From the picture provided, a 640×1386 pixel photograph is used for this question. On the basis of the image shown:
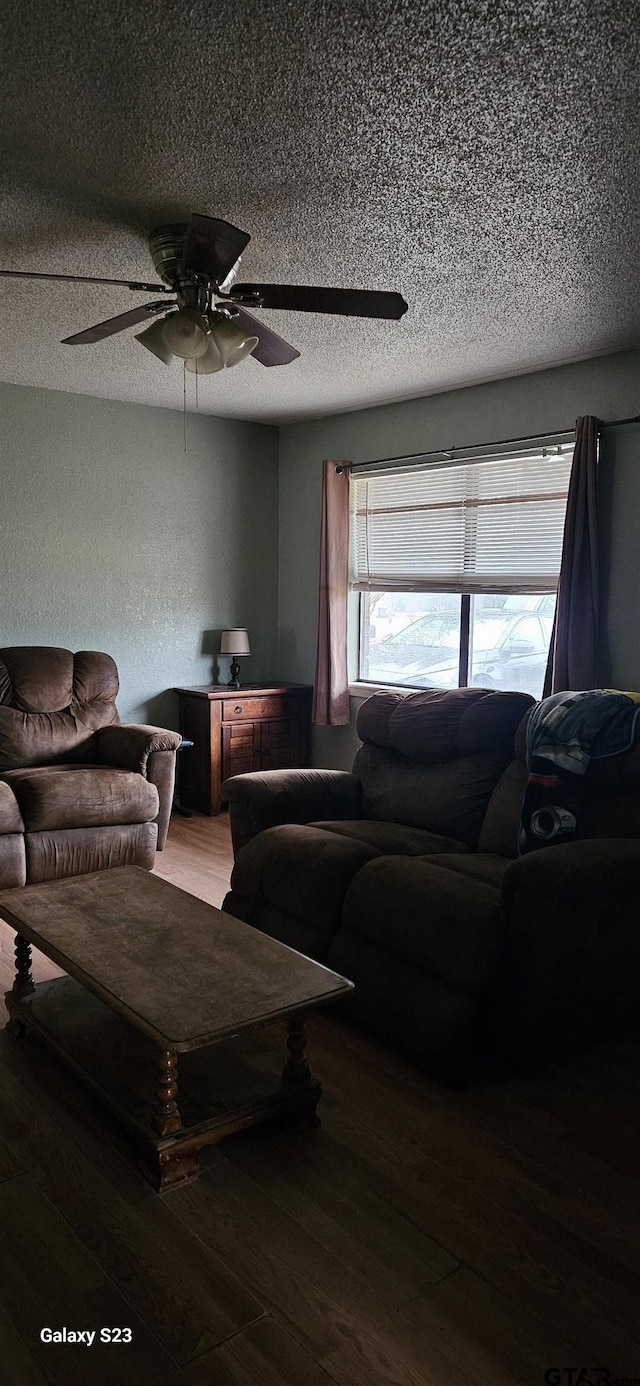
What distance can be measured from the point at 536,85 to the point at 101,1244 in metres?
2.61

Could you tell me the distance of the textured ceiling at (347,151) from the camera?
6.15 feet

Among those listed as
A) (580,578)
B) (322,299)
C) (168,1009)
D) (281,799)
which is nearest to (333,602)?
(580,578)

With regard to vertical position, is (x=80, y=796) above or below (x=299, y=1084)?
above

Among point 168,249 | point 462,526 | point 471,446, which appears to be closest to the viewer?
point 168,249

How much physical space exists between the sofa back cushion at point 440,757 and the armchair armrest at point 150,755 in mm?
1168

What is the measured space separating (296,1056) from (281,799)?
134 centimetres

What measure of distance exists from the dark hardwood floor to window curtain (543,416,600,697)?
2.07m

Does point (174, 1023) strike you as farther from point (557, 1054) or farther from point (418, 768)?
point (418, 768)

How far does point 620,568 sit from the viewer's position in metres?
4.24

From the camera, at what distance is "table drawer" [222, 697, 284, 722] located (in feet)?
18.5

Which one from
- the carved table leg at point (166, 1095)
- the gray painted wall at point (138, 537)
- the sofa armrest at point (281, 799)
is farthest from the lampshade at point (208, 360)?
the gray painted wall at point (138, 537)

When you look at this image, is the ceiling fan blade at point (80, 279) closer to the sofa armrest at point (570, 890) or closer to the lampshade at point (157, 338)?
the lampshade at point (157, 338)

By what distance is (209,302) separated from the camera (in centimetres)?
286

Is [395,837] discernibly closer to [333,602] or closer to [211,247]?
[211,247]
